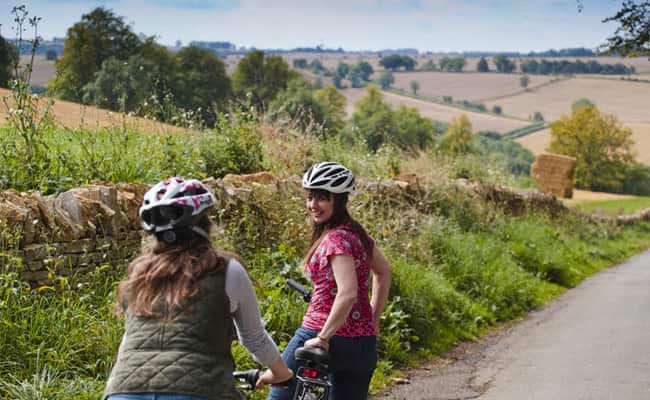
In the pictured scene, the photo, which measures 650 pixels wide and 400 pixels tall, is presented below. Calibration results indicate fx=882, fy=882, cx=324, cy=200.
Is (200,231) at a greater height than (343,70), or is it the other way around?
(200,231)

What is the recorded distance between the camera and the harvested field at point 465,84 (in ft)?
506

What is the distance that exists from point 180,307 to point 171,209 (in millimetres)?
370

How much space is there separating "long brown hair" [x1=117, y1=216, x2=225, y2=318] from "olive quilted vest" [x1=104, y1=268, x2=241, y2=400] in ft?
0.11

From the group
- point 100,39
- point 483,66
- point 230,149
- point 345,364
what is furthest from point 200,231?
point 483,66

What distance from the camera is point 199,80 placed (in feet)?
157

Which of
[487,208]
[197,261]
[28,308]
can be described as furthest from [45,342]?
[487,208]

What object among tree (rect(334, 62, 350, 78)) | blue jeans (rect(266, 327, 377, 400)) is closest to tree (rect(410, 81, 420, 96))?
tree (rect(334, 62, 350, 78))

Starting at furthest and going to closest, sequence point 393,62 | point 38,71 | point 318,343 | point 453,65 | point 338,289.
Answer: point 393,62, point 453,65, point 38,71, point 338,289, point 318,343

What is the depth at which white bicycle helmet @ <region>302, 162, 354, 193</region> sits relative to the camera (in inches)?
188

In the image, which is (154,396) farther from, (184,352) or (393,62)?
(393,62)

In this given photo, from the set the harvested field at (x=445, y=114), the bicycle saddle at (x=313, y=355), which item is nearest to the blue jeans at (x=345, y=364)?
the bicycle saddle at (x=313, y=355)

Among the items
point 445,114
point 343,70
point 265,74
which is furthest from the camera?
point 343,70

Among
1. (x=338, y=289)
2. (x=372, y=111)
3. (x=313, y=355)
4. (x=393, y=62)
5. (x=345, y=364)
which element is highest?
(x=393, y=62)

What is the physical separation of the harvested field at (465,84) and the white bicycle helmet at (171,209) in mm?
147738
